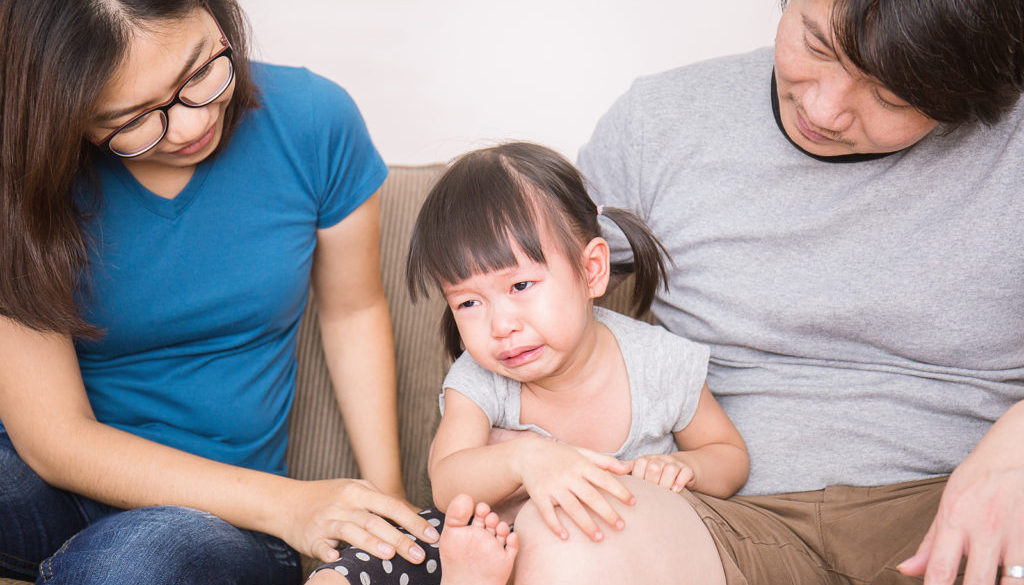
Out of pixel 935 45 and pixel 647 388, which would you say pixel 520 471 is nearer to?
pixel 647 388

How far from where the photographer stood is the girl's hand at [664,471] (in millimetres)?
1067

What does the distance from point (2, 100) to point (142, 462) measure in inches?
21.1

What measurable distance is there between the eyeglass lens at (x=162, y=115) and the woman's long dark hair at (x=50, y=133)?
6 cm

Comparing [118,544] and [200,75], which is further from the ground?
[200,75]

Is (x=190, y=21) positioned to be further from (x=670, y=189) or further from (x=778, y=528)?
(x=778, y=528)

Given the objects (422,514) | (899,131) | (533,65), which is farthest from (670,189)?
(533,65)

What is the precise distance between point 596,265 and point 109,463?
2.56 ft

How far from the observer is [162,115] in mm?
1087

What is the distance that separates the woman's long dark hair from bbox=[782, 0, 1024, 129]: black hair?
856mm

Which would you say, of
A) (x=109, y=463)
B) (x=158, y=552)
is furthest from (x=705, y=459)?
(x=109, y=463)

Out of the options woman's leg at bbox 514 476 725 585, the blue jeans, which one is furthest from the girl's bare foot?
the blue jeans

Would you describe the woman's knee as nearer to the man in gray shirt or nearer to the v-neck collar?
the v-neck collar

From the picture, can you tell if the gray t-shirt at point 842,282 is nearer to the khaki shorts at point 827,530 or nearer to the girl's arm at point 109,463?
the khaki shorts at point 827,530

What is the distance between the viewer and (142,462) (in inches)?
47.4
